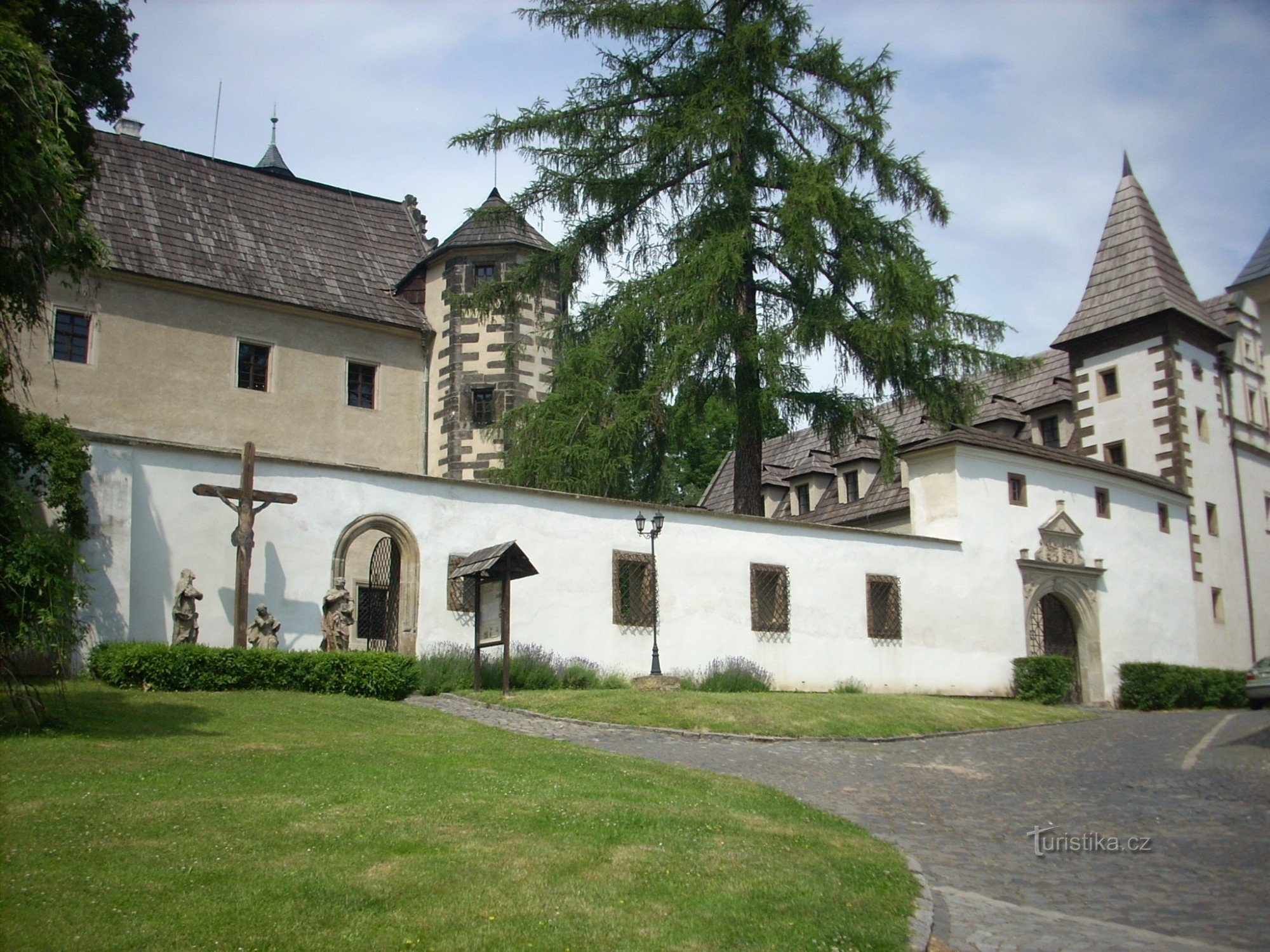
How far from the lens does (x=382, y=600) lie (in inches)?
1064

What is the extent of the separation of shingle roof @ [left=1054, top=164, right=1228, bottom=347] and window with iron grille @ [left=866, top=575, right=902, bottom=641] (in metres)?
15.7

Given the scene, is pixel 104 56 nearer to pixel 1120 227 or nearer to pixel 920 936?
pixel 920 936

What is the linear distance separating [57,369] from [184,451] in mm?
8565

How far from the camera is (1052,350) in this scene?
1646 inches

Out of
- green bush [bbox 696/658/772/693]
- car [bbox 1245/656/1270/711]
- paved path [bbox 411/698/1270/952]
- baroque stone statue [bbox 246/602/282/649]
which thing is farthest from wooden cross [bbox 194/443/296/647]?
car [bbox 1245/656/1270/711]

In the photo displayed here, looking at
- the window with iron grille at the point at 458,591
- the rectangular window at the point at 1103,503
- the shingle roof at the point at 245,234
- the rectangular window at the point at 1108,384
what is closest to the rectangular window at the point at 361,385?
the shingle roof at the point at 245,234

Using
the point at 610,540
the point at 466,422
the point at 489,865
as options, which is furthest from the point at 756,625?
the point at 489,865

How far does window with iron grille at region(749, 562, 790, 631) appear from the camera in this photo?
24891 millimetres

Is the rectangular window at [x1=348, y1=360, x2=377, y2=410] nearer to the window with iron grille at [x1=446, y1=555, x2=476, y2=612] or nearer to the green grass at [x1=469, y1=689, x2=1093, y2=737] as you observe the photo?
the window with iron grille at [x1=446, y1=555, x2=476, y2=612]

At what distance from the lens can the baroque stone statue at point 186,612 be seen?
18.3 meters

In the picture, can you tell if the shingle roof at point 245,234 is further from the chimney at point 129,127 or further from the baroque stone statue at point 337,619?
the baroque stone statue at point 337,619

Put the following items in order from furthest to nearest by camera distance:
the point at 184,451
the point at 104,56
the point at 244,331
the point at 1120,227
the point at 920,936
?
the point at 1120,227 < the point at 244,331 < the point at 184,451 < the point at 104,56 < the point at 920,936

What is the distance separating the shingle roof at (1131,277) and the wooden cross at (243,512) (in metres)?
28.1

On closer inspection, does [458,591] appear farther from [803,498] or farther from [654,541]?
[803,498]
